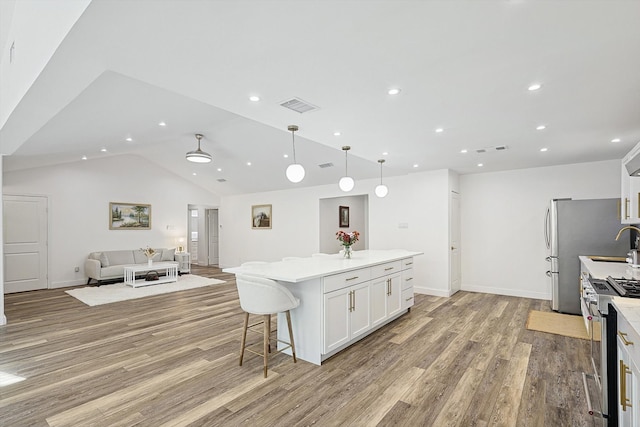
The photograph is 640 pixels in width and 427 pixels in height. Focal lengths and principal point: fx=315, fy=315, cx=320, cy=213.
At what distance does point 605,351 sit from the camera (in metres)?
A: 2.03

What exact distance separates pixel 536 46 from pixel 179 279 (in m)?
8.27

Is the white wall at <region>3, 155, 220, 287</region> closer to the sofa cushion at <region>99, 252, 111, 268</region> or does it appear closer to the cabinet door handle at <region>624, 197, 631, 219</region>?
the sofa cushion at <region>99, 252, 111, 268</region>

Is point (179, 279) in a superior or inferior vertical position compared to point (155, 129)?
inferior

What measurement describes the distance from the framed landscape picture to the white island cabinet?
6504mm

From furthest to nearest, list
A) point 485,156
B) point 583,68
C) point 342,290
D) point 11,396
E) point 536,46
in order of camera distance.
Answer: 1. point 485,156
2. point 342,290
3. point 11,396
4. point 583,68
5. point 536,46

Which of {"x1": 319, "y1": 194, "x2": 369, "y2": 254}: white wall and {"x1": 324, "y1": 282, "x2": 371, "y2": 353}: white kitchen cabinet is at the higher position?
{"x1": 319, "y1": 194, "x2": 369, "y2": 254}: white wall

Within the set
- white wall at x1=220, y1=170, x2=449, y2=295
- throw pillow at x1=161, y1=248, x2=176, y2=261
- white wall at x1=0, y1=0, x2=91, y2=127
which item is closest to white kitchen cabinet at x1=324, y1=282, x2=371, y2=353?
white wall at x1=0, y1=0, x2=91, y2=127

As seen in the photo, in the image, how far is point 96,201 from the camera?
790 centimetres

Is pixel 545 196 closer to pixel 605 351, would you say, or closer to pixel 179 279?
pixel 605 351

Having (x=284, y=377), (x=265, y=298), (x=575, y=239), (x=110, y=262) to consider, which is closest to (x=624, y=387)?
(x=284, y=377)

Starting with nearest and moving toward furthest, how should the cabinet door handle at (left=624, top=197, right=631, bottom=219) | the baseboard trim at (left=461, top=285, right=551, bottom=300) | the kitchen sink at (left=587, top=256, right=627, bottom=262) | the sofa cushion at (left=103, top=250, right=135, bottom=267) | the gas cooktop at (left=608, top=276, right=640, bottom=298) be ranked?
1. the gas cooktop at (left=608, top=276, right=640, bottom=298)
2. the cabinet door handle at (left=624, top=197, right=631, bottom=219)
3. the kitchen sink at (left=587, top=256, right=627, bottom=262)
4. the baseboard trim at (left=461, top=285, right=551, bottom=300)
5. the sofa cushion at (left=103, top=250, right=135, bottom=267)

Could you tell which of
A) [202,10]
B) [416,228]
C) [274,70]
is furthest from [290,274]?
[416,228]

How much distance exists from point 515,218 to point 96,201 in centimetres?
948

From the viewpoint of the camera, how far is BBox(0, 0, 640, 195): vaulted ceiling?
64.0 inches
